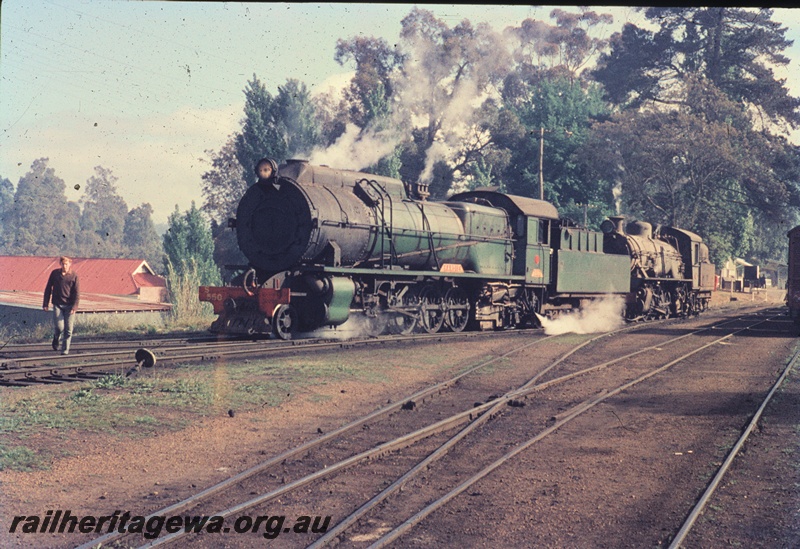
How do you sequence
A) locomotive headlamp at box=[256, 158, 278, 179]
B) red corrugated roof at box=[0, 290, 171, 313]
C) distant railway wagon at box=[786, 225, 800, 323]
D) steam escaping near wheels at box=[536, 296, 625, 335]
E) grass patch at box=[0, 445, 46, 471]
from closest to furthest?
grass patch at box=[0, 445, 46, 471], locomotive headlamp at box=[256, 158, 278, 179], steam escaping near wheels at box=[536, 296, 625, 335], distant railway wagon at box=[786, 225, 800, 323], red corrugated roof at box=[0, 290, 171, 313]

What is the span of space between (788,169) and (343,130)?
30275mm

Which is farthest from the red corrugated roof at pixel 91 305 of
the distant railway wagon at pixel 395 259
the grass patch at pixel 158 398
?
the grass patch at pixel 158 398

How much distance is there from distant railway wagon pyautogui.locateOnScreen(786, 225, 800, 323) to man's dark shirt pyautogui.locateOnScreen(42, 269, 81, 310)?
77.3ft

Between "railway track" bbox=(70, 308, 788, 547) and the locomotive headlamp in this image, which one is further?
the locomotive headlamp

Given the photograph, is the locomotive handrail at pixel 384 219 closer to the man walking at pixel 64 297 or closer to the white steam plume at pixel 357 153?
the man walking at pixel 64 297

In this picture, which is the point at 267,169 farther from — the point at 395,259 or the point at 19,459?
the point at 19,459

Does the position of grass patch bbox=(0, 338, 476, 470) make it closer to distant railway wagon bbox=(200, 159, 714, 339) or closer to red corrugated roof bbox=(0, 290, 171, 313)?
distant railway wagon bbox=(200, 159, 714, 339)

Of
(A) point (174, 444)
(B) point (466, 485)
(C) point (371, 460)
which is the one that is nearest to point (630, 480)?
(B) point (466, 485)

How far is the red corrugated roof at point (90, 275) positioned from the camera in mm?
48000

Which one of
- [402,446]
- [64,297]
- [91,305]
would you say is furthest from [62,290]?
[91,305]

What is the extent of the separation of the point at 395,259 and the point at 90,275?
39.1m

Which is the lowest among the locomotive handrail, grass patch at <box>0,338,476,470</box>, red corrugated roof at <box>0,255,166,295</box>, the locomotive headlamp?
grass patch at <box>0,338,476,470</box>

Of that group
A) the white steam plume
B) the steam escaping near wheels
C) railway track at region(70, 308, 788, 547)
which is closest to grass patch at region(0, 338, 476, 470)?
railway track at region(70, 308, 788, 547)

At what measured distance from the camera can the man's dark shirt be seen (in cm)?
1316
